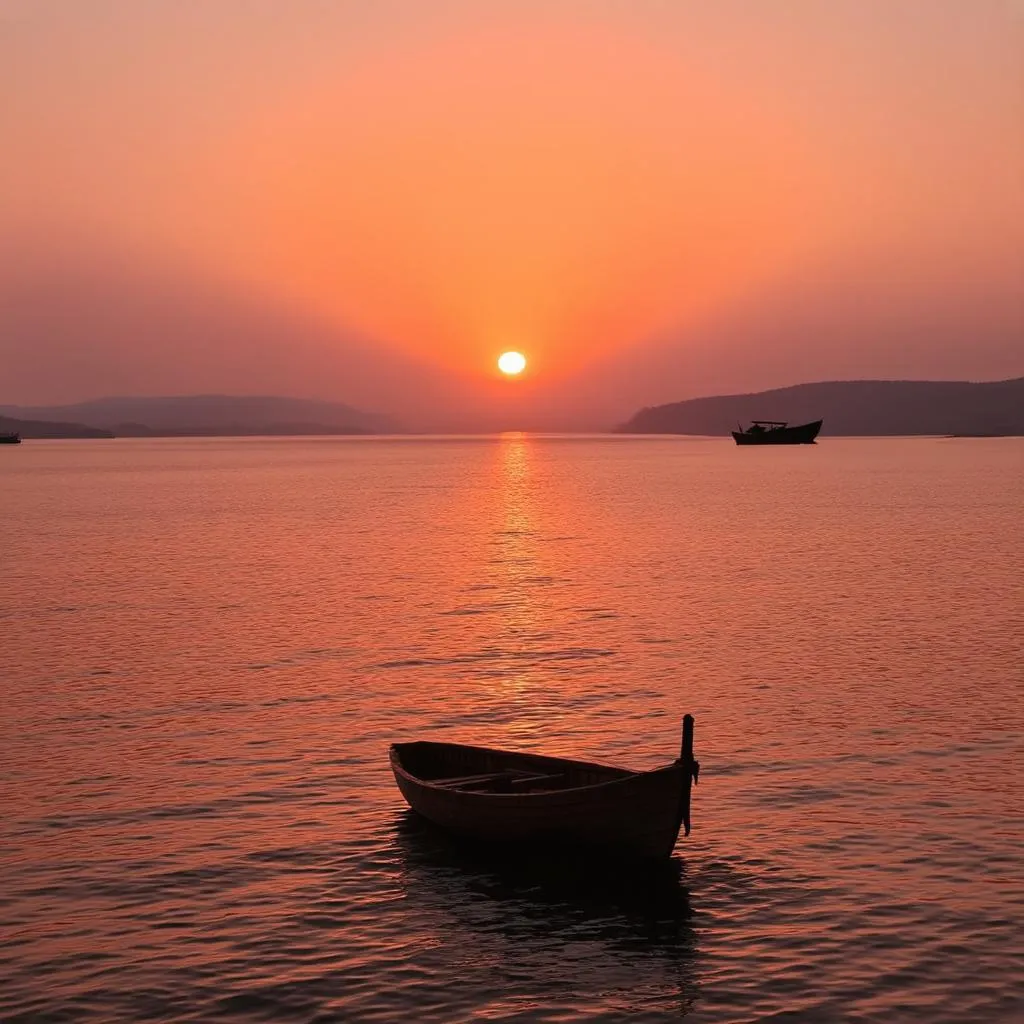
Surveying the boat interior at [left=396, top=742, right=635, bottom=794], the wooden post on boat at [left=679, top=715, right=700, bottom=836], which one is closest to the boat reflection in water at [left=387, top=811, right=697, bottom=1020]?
the wooden post on boat at [left=679, top=715, right=700, bottom=836]

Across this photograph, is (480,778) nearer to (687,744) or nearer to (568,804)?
(568,804)

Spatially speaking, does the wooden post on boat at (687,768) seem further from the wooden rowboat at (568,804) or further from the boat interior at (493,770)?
the boat interior at (493,770)

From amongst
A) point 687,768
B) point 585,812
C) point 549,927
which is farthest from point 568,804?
point 549,927

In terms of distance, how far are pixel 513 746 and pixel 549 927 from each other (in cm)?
1160

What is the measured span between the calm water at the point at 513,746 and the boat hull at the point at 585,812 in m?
0.67

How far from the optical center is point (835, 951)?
20266mm

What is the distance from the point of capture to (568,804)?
23.9m

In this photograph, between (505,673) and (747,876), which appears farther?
(505,673)

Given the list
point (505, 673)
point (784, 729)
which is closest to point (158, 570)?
point (505, 673)

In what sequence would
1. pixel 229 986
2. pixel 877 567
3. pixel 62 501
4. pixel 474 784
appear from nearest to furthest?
pixel 229 986 → pixel 474 784 → pixel 877 567 → pixel 62 501

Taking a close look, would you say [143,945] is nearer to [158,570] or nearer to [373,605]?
[373,605]

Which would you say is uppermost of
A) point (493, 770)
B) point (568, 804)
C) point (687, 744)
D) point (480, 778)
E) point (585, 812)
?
point (687, 744)

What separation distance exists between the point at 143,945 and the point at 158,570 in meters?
59.2

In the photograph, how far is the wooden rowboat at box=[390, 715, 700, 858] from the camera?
23.4 metres
